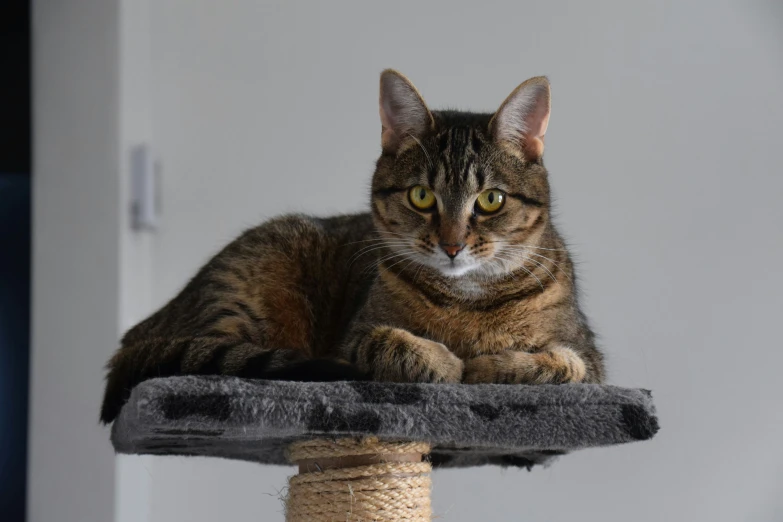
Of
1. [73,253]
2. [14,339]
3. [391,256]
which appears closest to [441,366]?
Answer: [391,256]

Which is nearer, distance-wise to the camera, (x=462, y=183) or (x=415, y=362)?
(x=415, y=362)

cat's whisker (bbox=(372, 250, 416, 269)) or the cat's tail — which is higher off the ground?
cat's whisker (bbox=(372, 250, 416, 269))

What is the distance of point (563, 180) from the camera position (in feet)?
8.59

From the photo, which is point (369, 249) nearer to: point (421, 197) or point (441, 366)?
point (421, 197)

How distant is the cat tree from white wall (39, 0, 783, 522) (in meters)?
1.10

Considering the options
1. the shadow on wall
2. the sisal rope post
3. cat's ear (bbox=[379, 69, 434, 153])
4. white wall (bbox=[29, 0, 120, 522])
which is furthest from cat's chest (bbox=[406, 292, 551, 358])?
the shadow on wall

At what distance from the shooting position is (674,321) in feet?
8.23

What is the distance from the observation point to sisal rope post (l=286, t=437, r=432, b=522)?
1.29m

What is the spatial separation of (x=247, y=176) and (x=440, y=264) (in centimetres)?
147

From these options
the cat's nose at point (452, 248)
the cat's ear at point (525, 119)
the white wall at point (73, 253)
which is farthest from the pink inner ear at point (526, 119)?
the white wall at point (73, 253)

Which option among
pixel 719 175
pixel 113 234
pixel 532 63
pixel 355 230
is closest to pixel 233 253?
pixel 355 230

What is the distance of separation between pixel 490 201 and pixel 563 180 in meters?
1.21

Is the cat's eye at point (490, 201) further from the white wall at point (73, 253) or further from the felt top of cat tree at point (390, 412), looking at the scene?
the white wall at point (73, 253)

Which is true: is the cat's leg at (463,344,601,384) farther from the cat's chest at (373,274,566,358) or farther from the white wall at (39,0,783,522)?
the white wall at (39,0,783,522)
